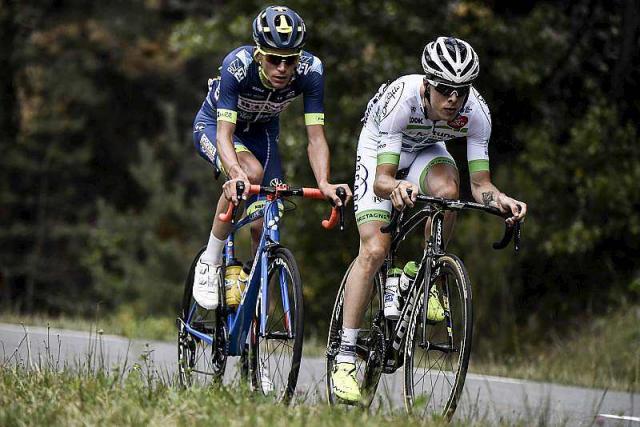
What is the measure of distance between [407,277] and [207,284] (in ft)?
4.49

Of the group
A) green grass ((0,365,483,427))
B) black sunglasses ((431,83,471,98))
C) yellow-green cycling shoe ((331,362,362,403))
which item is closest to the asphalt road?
yellow-green cycling shoe ((331,362,362,403))

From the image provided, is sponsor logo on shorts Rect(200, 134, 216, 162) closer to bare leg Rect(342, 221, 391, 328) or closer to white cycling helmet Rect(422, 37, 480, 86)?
bare leg Rect(342, 221, 391, 328)

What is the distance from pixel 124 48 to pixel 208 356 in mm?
28334

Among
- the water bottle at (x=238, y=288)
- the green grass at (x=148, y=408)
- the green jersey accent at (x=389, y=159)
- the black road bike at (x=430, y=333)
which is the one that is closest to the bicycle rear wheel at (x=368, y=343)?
the black road bike at (x=430, y=333)

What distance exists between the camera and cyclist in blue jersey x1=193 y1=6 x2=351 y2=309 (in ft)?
23.9

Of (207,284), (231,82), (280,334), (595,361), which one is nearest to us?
(280,334)

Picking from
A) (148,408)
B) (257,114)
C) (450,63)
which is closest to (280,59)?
(257,114)

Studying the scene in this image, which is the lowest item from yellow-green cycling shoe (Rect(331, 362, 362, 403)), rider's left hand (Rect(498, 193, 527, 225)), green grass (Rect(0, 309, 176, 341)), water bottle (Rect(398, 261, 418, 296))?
green grass (Rect(0, 309, 176, 341))

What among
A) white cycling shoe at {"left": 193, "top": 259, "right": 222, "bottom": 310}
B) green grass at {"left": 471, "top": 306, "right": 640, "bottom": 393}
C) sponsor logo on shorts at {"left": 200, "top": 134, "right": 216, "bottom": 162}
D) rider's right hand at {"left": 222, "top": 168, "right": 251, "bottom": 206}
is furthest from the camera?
green grass at {"left": 471, "top": 306, "right": 640, "bottom": 393}

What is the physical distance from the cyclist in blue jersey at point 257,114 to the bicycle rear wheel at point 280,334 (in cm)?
48

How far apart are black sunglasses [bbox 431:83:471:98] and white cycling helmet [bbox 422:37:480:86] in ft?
0.13

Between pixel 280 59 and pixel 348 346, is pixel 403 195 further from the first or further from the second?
pixel 280 59

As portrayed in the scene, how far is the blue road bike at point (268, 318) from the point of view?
671 centimetres

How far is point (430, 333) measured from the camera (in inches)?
262
